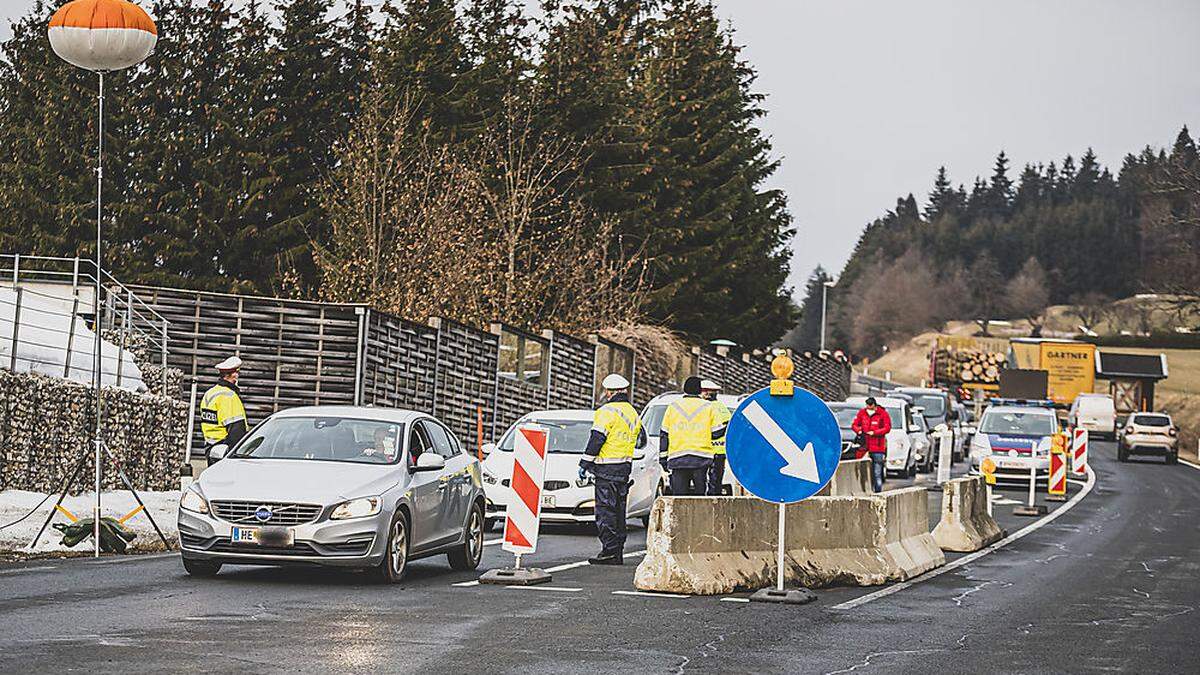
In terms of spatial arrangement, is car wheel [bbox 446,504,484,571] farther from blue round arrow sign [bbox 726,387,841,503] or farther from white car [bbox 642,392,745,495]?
white car [bbox 642,392,745,495]

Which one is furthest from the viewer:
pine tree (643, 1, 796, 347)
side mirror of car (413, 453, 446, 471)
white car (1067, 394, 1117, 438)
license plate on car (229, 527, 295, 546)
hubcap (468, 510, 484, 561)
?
white car (1067, 394, 1117, 438)

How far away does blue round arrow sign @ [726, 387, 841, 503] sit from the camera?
43.7 ft

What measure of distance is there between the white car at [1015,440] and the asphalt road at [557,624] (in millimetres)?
19532

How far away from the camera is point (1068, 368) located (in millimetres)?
68562

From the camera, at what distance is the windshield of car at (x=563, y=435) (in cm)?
2247

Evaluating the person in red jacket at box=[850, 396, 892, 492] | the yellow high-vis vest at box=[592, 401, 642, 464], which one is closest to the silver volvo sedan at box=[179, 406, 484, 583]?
the yellow high-vis vest at box=[592, 401, 642, 464]

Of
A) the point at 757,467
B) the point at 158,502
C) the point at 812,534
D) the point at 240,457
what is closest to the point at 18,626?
the point at 240,457

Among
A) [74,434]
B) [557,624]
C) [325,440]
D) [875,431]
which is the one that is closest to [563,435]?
[74,434]

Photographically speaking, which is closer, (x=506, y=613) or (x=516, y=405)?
(x=506, y=613)

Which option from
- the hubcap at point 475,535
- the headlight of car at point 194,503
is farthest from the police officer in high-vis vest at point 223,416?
the headlight of car at point 194,503

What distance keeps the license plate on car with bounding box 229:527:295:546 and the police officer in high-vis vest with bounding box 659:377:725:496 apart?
525 centimetres

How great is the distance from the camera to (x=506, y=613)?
39.8 ft

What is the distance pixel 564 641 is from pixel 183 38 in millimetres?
43877

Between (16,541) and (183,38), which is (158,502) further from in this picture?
(183,38)
